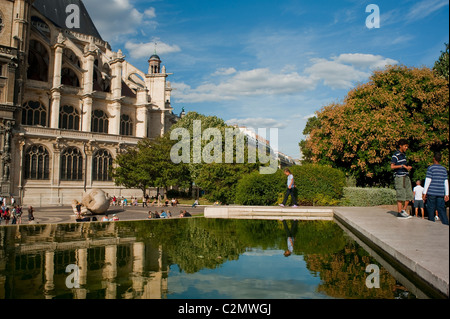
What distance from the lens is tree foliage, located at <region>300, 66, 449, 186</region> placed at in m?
23.5

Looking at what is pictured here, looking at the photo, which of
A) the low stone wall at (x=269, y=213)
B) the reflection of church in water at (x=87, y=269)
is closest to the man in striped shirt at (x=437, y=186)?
the low stone wall at (x=269, y=213)

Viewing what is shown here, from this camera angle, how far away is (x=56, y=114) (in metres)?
45.3

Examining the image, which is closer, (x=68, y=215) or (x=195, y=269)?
(x=195, y=269)

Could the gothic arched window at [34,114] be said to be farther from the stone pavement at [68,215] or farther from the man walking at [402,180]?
the man walking at [402,180]

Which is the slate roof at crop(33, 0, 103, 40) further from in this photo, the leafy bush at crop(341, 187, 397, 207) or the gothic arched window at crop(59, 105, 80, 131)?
the leafy bush at crop(341, 187, 397, 207)

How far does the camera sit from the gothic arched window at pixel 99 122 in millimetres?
49969

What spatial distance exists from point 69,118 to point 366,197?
138ft

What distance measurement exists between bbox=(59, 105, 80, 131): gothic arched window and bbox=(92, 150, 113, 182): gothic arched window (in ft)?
19.8

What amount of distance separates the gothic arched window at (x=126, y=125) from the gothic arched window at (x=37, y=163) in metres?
13.2

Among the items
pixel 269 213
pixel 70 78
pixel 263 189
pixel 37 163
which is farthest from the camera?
pixel 70 78

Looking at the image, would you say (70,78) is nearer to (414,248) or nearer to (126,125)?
(126,125)

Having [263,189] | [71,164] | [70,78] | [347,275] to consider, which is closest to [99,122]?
[70,78]

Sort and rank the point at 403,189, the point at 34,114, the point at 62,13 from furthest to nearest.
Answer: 1. the point at 62,13
2. the point at 34,114
3. the point at 403,189

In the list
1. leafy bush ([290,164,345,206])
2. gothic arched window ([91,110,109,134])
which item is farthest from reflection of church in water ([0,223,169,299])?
gothic arched window ([91,110,109,134])
